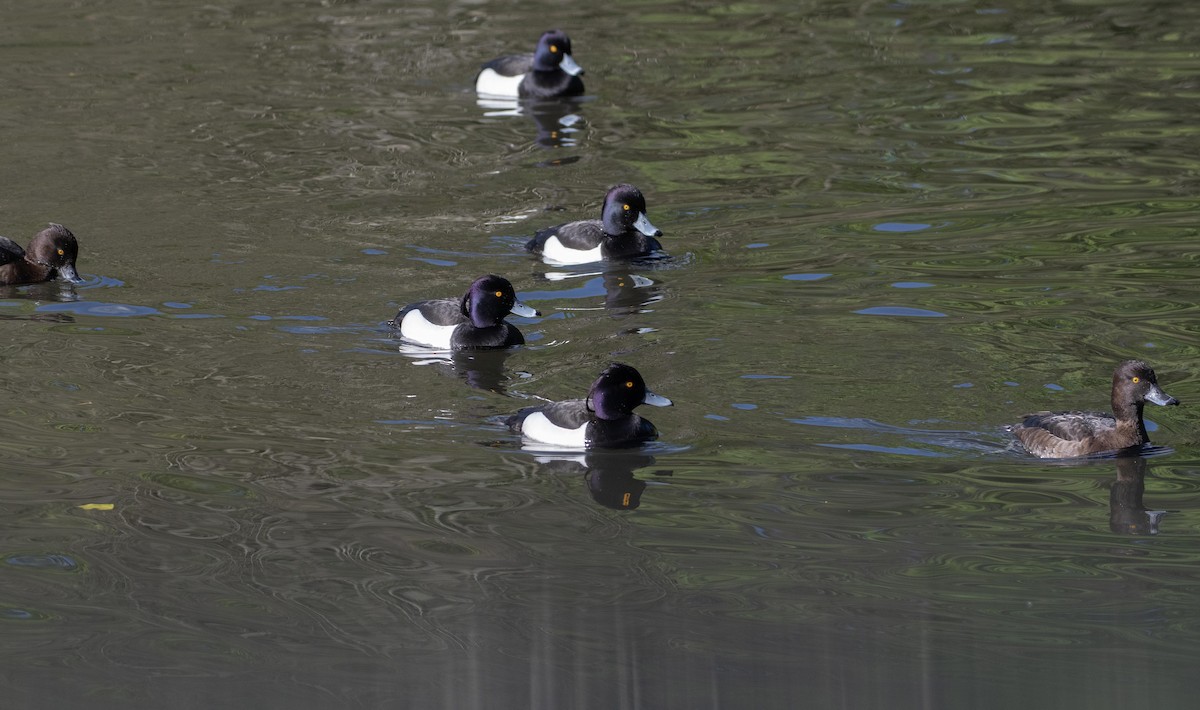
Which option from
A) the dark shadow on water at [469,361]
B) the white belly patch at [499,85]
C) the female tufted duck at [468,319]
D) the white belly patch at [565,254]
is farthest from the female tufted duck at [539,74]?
the dark shadow on water at [469,361]

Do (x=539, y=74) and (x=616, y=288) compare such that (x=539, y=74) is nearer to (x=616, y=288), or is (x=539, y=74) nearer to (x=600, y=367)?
(x=616, y=288)

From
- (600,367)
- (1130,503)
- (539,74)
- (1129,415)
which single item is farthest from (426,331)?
(539,74)

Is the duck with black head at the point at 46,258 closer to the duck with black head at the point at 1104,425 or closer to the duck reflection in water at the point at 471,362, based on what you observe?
the duck reflection in water at the point at 471,362

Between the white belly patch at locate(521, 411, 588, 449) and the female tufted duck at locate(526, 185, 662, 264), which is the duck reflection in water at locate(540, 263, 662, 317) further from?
the white belly patch at locate(521, 411, 588, 449)

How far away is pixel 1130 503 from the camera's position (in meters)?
8.84

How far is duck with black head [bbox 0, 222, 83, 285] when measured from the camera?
43.3 feet

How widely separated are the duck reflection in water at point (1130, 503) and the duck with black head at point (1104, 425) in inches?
6.0

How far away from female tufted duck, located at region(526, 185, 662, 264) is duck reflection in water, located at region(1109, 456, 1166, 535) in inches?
216

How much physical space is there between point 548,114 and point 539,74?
76 cm

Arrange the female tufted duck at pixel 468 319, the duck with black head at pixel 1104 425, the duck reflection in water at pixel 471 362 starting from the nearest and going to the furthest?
the duck with black head at pixel 1104 425 → the duck reflection in water at pixel 471 362 → the female tufted duck at pixel 468 319

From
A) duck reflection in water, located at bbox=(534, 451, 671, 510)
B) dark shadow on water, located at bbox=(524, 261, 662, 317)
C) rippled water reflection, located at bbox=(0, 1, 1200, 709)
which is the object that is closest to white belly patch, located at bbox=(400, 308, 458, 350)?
rippled water reflection, located at bbox=(0, 1, 1200, 709)

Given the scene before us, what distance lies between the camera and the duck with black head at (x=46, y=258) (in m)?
13.2

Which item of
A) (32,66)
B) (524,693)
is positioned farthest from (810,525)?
(32,66)

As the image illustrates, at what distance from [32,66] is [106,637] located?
1544cm
